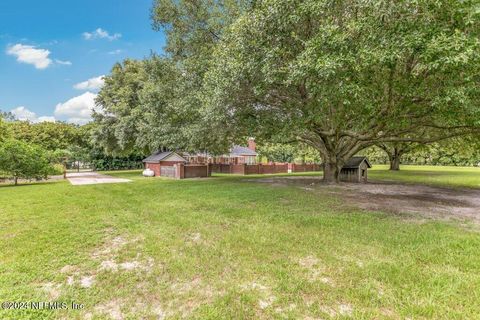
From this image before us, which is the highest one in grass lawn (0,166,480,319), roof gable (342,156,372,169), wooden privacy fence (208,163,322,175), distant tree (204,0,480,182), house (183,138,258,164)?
distant tree (204,0,480,182)

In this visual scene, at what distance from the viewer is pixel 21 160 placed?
580 inches

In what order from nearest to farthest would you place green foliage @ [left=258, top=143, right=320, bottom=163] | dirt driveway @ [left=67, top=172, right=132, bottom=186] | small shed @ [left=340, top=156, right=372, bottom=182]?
1. small shed @ [left=340, top=156, right=372, bottom=182]
2. dirt driveway @ [left=67, top=172, right=132, bottom=186]
3. green foliage @ [left=258, top=143, right=320, bottom=163]

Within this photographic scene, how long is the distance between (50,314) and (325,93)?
22.4 feet

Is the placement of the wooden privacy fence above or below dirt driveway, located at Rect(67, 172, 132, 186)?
above

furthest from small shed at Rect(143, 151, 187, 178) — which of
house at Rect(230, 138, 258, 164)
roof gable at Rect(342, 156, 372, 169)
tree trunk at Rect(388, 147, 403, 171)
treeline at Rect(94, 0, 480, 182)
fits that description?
tree trunk at Rect(388, 147, 403, 171)

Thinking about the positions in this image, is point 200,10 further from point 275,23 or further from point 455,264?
point 455,264

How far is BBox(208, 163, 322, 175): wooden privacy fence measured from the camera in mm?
24031

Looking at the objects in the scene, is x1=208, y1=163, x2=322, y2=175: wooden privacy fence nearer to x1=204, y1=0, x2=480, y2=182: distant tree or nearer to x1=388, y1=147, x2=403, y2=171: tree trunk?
x1=388, y1=147, x2=403, y2=171: tree trunk

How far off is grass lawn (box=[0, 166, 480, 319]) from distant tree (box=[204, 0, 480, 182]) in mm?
3456

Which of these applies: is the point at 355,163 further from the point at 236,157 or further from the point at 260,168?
the point at 236,157

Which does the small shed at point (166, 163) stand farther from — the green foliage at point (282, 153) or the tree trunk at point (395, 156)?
the tree trunk at point (395, 156)

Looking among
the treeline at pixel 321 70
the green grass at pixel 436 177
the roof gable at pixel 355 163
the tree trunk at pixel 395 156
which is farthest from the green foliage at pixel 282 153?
the treeline at pixel 321 70

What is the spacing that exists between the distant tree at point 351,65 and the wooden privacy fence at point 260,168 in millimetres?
13161

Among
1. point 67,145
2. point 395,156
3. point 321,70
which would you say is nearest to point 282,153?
point 395,156
